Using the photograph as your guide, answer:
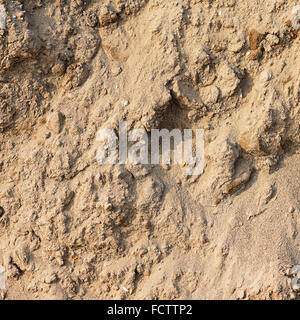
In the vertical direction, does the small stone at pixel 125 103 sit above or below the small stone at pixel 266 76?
below

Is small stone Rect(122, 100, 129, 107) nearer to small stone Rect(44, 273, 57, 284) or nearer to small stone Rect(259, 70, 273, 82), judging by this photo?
small stone Rect(259, 70, 273, 82)

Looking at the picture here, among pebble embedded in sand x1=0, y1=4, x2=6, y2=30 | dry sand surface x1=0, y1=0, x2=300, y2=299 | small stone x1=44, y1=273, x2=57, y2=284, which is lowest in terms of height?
small stone x1=44, y1=273, x2=57, y2=284

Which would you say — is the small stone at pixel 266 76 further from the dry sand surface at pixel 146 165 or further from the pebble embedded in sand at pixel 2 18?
the pebble embedded in sand at pixel 2 18

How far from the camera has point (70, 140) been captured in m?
2.47

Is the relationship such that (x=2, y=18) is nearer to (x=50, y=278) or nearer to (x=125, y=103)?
(x=125, y=103)

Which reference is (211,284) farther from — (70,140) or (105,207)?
(70,140)

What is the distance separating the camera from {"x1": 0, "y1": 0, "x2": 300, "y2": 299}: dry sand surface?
2426 mm

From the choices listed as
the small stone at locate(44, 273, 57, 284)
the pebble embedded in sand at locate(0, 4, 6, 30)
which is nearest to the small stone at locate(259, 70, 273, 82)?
the pebble embedded in sand at locate(0, 4, 6, 30)

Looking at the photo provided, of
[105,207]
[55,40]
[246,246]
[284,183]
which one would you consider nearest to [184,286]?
[246,246]

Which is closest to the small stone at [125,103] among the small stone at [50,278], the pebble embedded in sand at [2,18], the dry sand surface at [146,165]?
the dry sand surface at [146,165]

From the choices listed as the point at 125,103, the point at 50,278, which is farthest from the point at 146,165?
the point at 50,278

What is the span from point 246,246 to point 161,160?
2.08ft

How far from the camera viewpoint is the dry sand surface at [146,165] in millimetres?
2426

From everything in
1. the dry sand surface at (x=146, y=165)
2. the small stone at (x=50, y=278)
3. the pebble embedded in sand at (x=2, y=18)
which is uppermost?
the pebble embedded in sand at (x=2, y=18)
